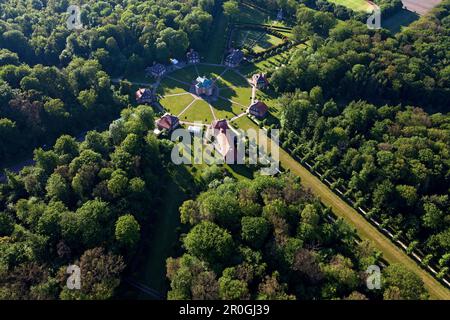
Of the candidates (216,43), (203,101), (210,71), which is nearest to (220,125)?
(203,101)

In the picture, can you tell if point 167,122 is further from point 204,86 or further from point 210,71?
point 210,71

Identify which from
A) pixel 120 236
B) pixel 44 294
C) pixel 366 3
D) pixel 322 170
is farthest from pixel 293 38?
pixel 44 294

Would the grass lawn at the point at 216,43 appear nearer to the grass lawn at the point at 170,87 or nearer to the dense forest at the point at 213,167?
the dense forest at the point at 213,167

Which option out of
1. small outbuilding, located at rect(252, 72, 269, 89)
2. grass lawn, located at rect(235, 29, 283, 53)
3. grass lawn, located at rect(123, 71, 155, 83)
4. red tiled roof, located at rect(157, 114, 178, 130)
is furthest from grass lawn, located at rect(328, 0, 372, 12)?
red tiled roof, located at rect(157, 114, 178, 130)

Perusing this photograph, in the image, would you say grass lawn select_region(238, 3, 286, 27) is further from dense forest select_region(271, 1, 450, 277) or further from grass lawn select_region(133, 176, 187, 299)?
grass lawn select_region(133, 176, 187, 299)

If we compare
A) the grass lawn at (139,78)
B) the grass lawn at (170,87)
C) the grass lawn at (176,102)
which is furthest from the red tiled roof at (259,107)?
the grass lawn at (139,78)
